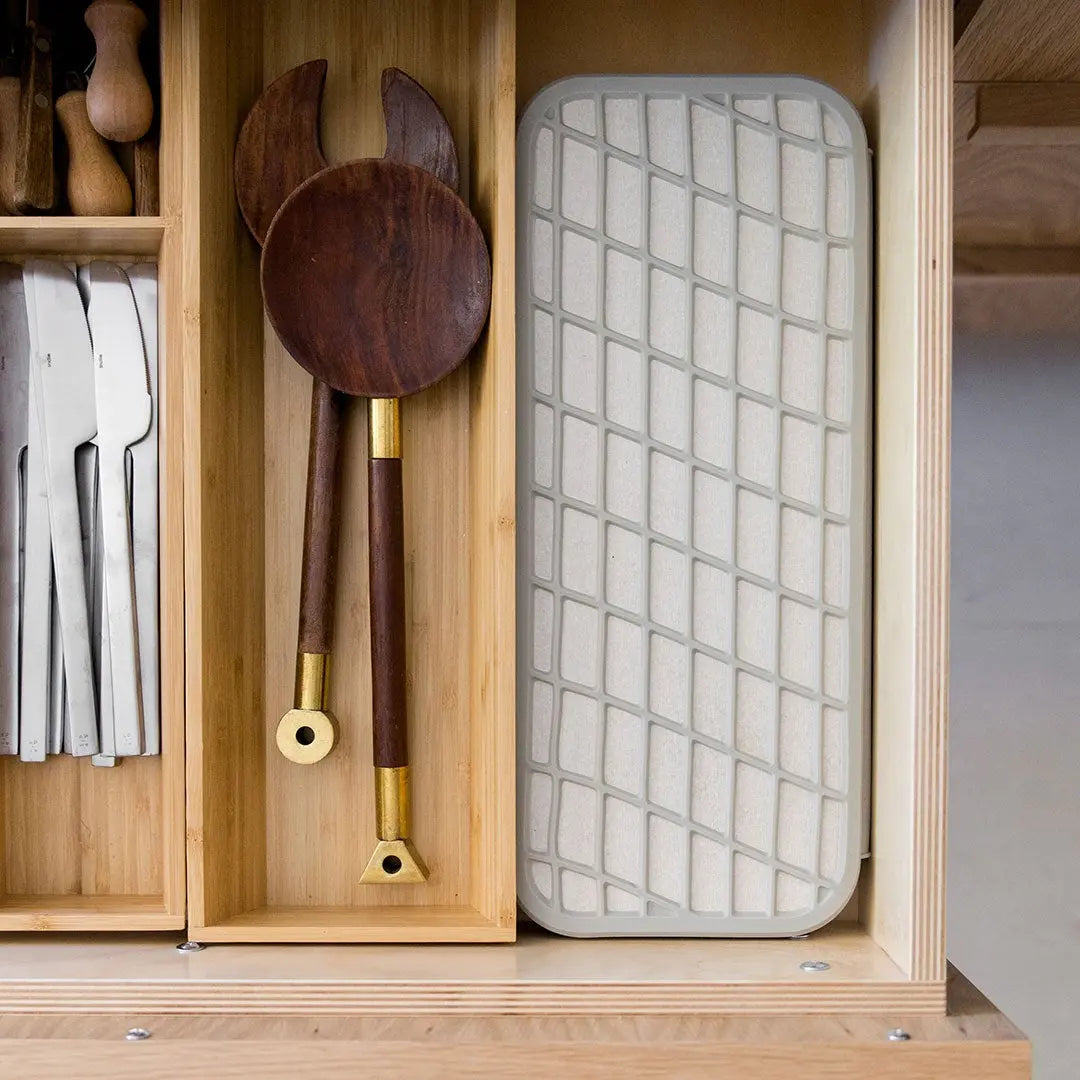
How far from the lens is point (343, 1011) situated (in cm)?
94

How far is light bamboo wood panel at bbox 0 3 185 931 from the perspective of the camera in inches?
40.5

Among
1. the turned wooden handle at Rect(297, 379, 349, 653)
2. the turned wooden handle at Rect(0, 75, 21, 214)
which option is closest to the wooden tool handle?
the turned wooden handle at Rect(0, 75, 21, 214)

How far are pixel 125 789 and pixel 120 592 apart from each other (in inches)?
7.6

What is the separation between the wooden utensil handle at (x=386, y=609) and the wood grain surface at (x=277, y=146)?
25cm

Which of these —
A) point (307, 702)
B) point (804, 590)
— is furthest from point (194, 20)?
point (804, 590)

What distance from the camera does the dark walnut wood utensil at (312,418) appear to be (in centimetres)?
109

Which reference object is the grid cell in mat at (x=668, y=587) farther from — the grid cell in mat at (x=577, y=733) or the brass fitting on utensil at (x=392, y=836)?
the brass fitting on utensil at (x=392, y=836)

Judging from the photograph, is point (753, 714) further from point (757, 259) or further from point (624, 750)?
point (757, 259)

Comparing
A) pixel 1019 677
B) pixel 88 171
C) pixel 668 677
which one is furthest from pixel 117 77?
pixel 1019 677

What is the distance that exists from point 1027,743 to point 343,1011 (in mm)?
1197

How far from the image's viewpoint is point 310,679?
3.61 ft

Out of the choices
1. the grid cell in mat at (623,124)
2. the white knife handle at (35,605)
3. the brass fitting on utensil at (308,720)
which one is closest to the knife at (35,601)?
the white knife handle at (35,605)

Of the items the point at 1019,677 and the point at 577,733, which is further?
the point at 1019,677

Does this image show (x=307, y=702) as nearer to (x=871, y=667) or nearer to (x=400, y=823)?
(x=400, y=823)
